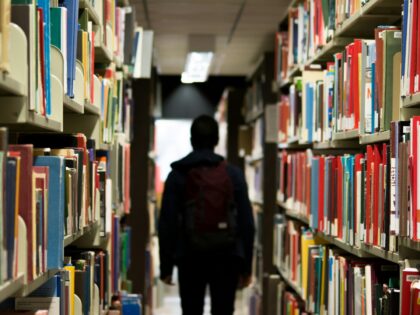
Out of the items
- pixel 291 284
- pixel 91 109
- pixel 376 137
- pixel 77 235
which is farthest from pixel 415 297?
pixel 291 284

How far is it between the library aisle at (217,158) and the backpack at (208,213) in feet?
0.10

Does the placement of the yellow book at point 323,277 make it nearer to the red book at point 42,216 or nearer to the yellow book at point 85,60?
the yellow book at point 85,60

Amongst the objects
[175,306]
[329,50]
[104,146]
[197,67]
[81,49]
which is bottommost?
[175,306]

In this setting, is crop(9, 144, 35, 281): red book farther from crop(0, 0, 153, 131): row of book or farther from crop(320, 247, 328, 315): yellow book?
crop(320, 247, 328, 315): yellow book

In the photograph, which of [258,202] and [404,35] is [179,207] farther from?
[258,202]

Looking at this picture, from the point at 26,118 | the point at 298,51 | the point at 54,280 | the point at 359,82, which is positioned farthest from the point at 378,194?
the point at 298,51

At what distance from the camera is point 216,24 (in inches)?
230

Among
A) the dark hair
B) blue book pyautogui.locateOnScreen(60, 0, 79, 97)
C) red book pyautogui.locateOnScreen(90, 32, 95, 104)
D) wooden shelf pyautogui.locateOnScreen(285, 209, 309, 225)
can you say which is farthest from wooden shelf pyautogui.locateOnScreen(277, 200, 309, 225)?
blue book pyautogui.locateOnScreen(60, 0, 79, 97)

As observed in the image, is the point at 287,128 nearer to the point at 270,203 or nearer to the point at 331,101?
the point at 331,101

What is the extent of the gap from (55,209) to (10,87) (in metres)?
0.45

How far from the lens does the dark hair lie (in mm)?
3797

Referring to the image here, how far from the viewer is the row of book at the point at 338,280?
2.15 m

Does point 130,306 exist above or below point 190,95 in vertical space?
below

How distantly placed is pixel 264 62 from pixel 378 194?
377 cm
